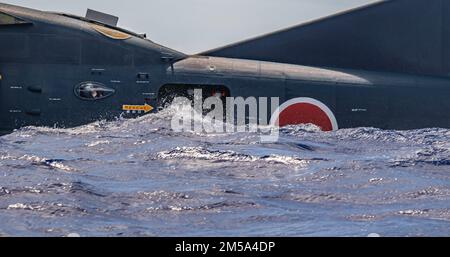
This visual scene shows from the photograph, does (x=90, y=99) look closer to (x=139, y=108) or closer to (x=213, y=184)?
(x=139, y=108)

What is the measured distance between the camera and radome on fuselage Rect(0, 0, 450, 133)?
24109 millimetres

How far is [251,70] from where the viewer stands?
26.3 m

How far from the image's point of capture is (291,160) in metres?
18.8

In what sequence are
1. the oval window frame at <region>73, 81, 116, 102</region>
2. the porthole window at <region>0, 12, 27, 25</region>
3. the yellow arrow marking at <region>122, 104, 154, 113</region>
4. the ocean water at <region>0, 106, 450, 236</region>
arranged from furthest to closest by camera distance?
the yellow arrow marking at <region>122, 104, 154, 113</region> < the oval window frame at <region>73, 81, 116, 102</region> < the porthole window at <region>0, 12, 27, 25</region> < the ocean water at <region>0, 106, 450, 236</region>

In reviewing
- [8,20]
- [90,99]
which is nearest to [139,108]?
[90,99]

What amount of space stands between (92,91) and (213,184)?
34.3ft

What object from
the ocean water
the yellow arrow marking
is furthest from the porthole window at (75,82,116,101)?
the ocean water

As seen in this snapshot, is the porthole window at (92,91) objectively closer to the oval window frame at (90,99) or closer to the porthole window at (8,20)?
the oval window frame at (90,99)

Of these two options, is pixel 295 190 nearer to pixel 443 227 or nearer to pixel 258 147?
pixel 443 227

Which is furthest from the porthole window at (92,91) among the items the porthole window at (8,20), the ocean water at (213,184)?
the porthole window at (8,20)

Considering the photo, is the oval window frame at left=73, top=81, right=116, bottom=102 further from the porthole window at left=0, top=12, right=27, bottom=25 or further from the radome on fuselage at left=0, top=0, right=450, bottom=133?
the porthole window at left=0, top=12, right=27, bottom=25

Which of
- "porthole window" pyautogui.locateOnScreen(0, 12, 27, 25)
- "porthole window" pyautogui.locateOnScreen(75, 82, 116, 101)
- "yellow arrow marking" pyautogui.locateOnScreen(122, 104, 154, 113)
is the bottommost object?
"yellow arrow marking" pyautogui.locateOnScreen(122, 104, 154, 113)

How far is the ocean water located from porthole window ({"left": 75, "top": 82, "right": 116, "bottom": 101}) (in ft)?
2.79

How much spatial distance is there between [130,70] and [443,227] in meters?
15.4
